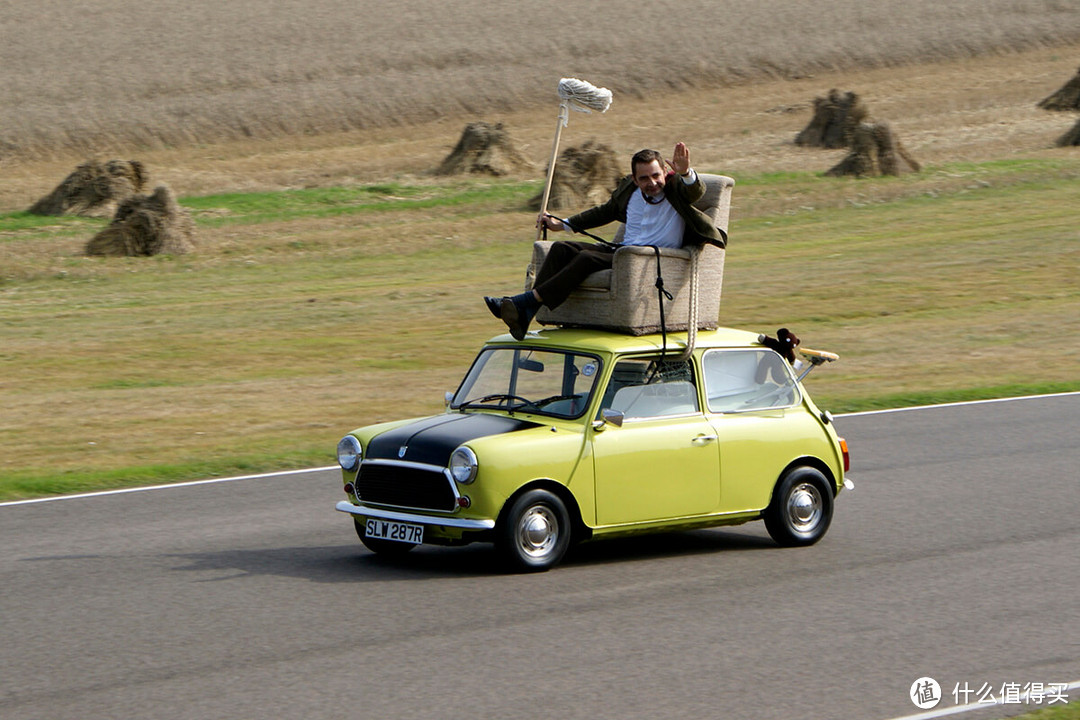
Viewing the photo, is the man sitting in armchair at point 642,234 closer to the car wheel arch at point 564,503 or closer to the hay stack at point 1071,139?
the car wheel arch at point 564,503

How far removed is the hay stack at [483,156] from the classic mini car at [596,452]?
29272 mm

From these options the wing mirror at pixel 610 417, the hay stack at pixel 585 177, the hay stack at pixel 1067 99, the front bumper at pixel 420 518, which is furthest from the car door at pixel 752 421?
the hay stack at pixel 1067 99

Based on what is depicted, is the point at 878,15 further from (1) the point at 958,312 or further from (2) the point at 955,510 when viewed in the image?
(2) the point at 955,510

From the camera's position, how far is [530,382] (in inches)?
395

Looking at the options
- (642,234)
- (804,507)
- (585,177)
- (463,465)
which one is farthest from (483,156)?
(463,465)

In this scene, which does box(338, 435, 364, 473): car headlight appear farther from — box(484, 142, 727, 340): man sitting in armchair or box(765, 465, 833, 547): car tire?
box(765, 465, 833, 547): car tire

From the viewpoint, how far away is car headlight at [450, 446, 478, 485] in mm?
9031

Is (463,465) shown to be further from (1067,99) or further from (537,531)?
(1067,99)

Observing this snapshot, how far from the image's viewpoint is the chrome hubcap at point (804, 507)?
1041cm

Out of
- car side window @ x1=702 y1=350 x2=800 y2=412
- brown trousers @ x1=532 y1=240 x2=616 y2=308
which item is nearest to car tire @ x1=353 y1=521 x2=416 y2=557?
brown trousers @ x1=532 y1=240 x2=616 y2=308

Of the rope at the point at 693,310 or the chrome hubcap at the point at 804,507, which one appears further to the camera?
the chrome hubcap at the point at 804,507

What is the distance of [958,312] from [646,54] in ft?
134

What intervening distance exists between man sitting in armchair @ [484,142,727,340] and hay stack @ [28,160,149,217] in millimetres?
24980

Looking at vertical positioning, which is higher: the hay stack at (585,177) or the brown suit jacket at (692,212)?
the hay stack at (585,177)
